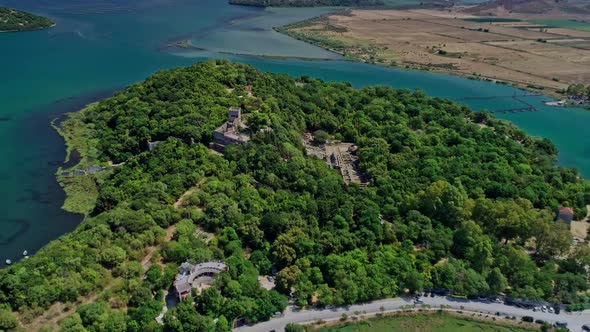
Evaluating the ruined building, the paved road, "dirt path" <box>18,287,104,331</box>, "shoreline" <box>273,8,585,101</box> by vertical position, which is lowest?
"dirt path" <box>18,287,104,331</box>

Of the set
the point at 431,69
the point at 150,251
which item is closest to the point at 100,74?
the point at 150,251

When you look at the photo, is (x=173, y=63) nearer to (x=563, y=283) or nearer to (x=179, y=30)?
(x=179, y=30)

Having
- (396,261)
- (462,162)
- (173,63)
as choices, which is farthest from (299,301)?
(173,63)

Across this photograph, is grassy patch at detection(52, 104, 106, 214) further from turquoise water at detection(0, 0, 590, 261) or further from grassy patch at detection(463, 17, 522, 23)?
grassy patch at detection(463, 17, 522, 23)

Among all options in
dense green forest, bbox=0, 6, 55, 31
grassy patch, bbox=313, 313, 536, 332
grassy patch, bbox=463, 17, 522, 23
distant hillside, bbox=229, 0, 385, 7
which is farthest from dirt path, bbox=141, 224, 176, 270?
distant hillside, bbox=229, 0, 385, 7

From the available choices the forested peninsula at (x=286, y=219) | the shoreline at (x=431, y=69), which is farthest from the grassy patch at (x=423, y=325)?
the shoreline at (x=431, y=69)

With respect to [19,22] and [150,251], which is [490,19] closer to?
[19,22]

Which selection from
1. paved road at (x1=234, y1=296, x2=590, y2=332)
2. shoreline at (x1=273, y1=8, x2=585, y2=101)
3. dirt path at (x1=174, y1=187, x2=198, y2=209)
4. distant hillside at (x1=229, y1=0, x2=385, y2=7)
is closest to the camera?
paved road at (x1=234, y1=296, x2=590, y2=332)

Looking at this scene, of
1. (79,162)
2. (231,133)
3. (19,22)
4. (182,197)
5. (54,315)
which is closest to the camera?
(54,315)
